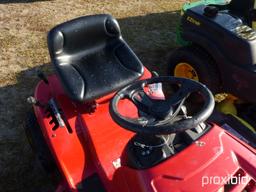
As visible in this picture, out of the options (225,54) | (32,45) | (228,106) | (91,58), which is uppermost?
(91,58)

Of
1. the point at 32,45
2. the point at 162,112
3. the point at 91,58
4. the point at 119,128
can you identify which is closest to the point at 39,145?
the point at 119,128

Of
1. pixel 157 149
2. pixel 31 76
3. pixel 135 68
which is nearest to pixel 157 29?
pixel 31 76

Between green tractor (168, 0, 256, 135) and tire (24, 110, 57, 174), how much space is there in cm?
121

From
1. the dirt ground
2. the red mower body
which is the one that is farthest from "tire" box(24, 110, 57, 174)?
the dirt ground

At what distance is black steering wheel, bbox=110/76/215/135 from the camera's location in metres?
1.55

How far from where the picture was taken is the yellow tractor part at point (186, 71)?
3186 mm

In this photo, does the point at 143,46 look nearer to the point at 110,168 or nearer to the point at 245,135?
the point at 245,135

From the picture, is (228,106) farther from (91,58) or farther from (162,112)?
(162,112)

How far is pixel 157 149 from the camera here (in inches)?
66.6

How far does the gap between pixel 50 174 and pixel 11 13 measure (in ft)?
8.88

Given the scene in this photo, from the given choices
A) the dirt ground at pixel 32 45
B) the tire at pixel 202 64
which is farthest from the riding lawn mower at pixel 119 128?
the dirt ground at pixel 32 45

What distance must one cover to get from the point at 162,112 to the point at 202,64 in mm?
1464

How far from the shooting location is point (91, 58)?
2539 mm

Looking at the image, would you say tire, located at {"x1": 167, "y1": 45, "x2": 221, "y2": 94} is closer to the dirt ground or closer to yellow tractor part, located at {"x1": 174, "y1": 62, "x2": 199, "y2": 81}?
yellow tractor part, located at {"x1": 174, "y1": 62, "x2": 199, "y2": 81}
